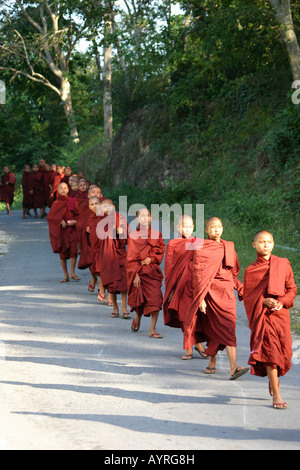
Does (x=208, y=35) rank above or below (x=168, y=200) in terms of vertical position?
above

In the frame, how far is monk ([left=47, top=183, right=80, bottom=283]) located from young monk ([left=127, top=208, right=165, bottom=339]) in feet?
14.0

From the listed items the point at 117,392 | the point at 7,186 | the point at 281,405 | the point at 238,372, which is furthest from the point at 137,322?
the point at 7,186

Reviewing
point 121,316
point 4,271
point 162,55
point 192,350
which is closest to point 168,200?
point 162,55

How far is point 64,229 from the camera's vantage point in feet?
48.3

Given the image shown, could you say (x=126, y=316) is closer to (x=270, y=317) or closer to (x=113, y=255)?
(x=113, y=255)

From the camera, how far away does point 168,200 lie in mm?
24344

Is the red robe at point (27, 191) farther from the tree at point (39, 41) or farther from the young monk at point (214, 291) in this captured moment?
the young monk at point (214, 291)

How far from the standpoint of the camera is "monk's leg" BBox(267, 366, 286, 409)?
259 inches

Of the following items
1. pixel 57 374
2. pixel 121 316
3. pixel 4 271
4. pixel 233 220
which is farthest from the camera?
pixel 233 220

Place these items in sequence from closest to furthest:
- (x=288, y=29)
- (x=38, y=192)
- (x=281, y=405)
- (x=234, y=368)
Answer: (x=281, y=405) → (x=234, y=368) → (x=288, y=29) → (x=38, y=192)

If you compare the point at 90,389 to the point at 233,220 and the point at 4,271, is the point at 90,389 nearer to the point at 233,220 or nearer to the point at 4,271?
the point at 4,271

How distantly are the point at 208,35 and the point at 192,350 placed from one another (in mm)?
16240

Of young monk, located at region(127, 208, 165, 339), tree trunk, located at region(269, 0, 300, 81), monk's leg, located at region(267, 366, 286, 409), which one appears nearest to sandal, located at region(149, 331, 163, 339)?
young monk, located at region(127, 208, 165, 339)

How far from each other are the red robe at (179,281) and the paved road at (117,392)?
0.44 metres
